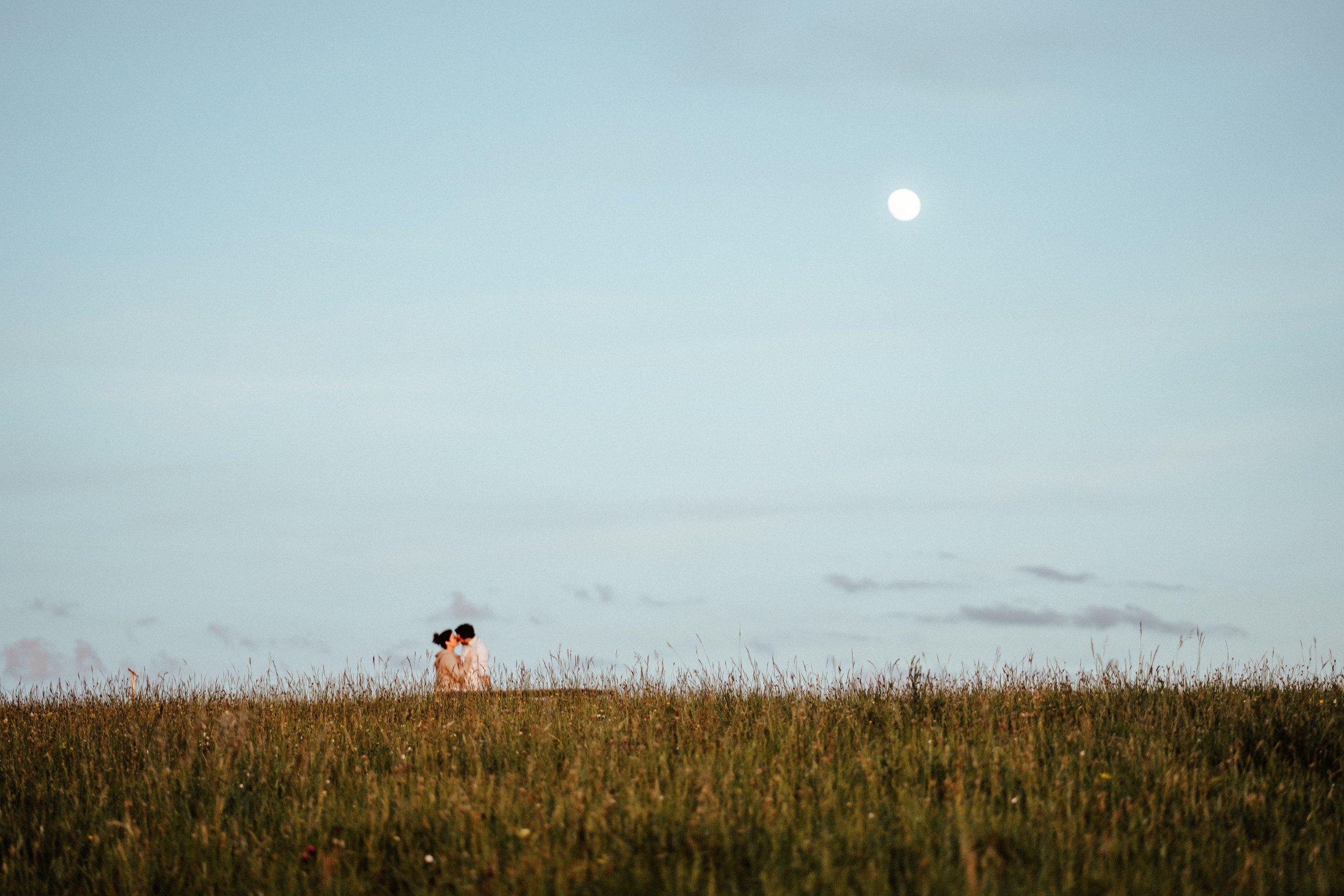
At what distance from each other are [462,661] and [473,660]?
175 millimetres

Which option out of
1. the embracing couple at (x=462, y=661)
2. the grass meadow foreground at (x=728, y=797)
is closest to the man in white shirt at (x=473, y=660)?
the embracing couple at (x=462, y=661)

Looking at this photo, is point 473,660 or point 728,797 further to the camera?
point 473,660

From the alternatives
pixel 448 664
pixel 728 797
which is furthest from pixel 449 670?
pixel 728 797

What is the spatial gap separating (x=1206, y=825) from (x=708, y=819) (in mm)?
3096

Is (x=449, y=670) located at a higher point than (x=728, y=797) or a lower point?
higher

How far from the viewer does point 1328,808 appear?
259 inches

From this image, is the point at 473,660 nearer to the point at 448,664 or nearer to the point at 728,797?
the point at 448,664

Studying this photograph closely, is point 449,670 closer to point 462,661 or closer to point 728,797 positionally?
point 462,661

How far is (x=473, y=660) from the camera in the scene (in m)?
15.1

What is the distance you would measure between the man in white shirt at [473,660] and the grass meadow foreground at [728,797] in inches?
156

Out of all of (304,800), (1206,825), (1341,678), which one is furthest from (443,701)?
(1341,678)

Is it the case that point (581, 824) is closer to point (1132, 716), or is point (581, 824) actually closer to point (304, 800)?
point (304, 800)

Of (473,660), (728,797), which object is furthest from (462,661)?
(728,797)

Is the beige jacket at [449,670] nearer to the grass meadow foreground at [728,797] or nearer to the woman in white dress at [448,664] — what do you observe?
the woman in white dress at [448,664]
